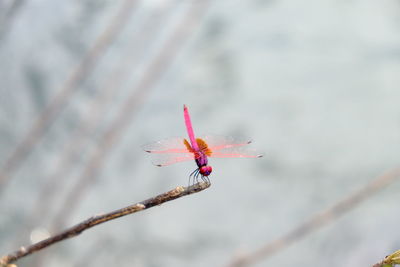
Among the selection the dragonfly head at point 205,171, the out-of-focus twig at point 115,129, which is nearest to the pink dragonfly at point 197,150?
the dragonfly head at point 205,171

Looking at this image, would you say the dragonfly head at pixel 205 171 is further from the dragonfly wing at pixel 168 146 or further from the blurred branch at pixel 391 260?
the blurred branch at pixel 391 260

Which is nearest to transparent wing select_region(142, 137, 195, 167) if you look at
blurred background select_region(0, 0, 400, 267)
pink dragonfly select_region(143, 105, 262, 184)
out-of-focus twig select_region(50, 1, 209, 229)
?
pink dragonfly select_region(143, 105, 262, 184)

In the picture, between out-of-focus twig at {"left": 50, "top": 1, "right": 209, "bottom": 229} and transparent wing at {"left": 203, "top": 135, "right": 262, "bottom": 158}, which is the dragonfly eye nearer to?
transparent wing at {"left": 203, "top": 135, "right": 262, "bottom": 158}

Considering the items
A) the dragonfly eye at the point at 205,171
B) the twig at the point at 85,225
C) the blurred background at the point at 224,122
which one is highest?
the blurred background at the point at 224,122

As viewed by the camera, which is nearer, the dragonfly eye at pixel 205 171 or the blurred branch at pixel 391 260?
the blurred branch at pixel 391 260

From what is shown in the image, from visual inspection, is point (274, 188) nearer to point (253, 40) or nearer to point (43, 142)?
point (253, 40)

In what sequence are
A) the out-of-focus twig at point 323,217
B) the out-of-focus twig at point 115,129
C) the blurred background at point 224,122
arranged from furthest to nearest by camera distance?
1. the blurred background at point 224,122
2. the out-of-focus twig at point 115,129
3. the out-of-focus twig at point 323,217

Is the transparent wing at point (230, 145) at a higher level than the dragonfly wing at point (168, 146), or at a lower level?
lower
